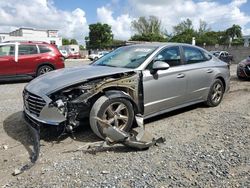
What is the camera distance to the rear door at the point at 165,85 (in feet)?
15.3

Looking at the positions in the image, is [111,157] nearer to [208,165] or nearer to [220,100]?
[208,165]

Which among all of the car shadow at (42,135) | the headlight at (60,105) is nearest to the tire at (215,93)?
the car shadow at (42,135)

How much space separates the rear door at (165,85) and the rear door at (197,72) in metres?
0.21

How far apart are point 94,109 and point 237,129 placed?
2.58m

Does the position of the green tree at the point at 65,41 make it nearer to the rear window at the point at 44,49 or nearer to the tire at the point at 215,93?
the rear window at the point at 44,49

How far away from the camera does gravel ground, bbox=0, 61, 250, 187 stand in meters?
3.07

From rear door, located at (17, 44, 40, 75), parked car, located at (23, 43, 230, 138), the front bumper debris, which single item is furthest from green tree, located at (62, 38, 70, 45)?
Result: the front bumper debris

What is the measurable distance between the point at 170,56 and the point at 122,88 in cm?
142

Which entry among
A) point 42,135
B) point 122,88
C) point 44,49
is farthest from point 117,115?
point 44,49

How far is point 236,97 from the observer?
739cm

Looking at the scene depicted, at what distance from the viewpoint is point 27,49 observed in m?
11.0

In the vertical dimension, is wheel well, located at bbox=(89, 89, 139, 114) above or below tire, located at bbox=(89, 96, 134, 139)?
above

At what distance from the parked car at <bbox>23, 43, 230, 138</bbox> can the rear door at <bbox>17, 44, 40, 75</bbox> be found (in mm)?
6220

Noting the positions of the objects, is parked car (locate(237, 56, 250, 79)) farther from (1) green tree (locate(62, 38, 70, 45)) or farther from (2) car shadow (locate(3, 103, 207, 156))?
(1) green tree (locate(62, 38, 70, 45))
